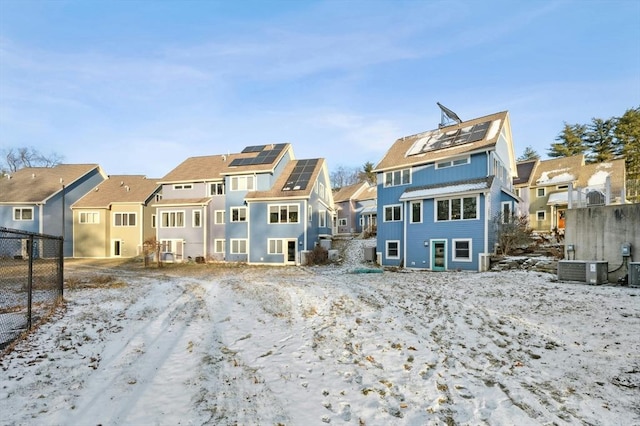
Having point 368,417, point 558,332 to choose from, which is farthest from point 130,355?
point 558,332

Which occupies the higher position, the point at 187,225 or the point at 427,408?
the point at 187,225

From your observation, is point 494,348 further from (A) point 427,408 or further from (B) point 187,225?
(B) point 187,225

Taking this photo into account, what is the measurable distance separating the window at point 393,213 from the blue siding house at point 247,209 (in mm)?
6273

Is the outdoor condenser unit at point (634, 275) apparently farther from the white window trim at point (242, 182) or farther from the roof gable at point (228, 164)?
the white window trim at point (242, 182)

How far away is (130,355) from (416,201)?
18.9 metres

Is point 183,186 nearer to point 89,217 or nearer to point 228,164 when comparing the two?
point 228,164

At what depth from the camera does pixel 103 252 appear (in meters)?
31.9

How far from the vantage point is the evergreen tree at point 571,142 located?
41.7 meters

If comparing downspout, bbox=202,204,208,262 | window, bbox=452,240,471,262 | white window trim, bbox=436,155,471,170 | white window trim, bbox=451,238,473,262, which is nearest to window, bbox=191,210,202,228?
downspout, bbox=202,204,208,262

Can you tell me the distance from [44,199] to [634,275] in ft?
138

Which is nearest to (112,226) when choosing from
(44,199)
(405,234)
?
(44,199)

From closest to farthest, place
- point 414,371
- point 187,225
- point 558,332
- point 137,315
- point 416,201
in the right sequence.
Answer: point 414,371 → point 558,332 → point 137,315 → point 416,201 → point 187,225

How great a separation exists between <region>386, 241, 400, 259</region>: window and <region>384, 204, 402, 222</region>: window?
1654mm

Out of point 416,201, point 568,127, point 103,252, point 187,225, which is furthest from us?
point 568,127
